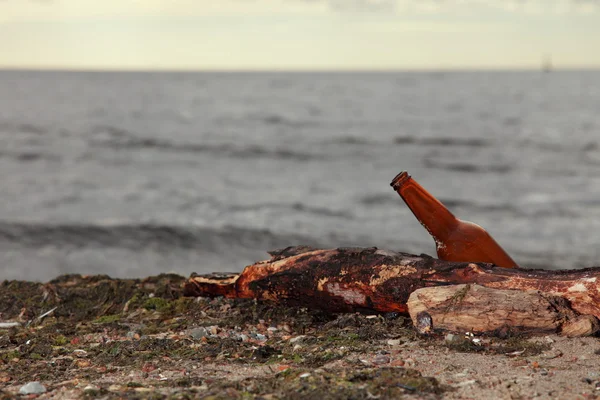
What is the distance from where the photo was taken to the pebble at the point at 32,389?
311 centimetres

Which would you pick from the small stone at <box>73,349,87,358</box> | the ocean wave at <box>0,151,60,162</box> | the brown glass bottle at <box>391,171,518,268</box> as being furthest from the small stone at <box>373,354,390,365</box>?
the ocean wave at <box>0,151,60,162</box>

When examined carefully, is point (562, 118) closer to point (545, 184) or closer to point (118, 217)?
point (545, 184)

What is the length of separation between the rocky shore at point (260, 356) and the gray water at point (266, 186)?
14.3ft

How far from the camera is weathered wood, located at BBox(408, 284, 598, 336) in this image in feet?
12.1

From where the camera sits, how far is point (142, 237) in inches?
428

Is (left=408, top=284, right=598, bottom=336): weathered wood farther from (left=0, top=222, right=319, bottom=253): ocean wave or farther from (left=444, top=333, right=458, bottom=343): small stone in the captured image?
(left=0, top=222, right=319, bottom=253): ocean wave

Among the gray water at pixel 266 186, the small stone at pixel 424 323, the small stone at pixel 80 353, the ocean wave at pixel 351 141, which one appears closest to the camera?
the small stone at pixel 424 323

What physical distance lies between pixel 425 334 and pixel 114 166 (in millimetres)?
16855

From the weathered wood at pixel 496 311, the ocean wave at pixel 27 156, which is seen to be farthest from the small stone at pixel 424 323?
the ocean wave at pixel 27 156

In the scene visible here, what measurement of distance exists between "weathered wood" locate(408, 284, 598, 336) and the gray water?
566 centimetres

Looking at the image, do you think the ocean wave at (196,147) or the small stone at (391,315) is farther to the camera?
the ocean wave at (196,147)

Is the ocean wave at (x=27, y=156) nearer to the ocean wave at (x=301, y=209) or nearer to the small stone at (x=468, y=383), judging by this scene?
the ocean wave at (x=301, y=209)

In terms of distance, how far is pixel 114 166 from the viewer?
63.4 ft

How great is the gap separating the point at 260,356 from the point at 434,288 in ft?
3.75
